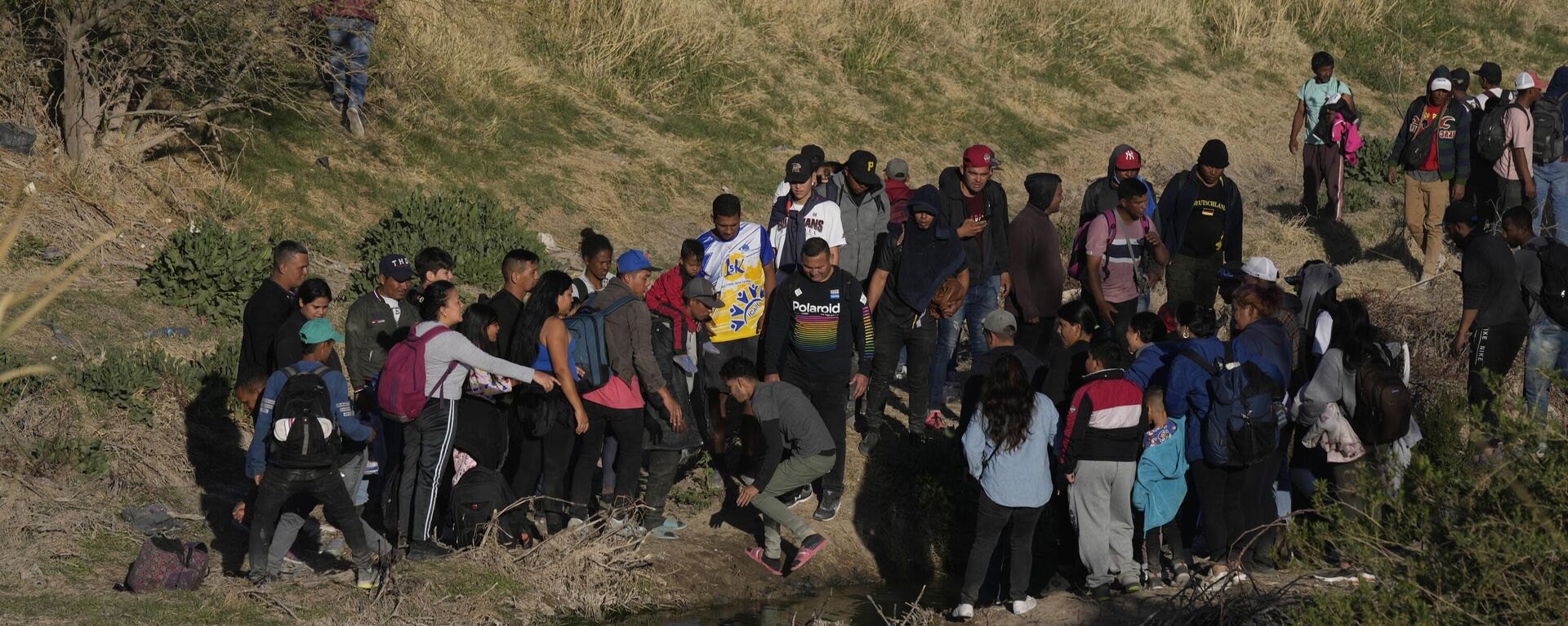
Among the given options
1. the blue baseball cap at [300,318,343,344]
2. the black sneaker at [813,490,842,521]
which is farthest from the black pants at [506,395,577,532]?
the black sneaker at [813,490,842,521]

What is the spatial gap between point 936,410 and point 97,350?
589 cm

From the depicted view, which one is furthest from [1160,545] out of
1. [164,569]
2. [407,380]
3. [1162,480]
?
[164,569]

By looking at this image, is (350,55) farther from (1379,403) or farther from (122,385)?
(1379,403)

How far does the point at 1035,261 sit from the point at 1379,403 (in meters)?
2.59

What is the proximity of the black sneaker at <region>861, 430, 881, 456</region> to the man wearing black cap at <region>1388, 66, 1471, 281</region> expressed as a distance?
625 cm

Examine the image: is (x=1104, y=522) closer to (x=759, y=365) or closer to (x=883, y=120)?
(x=759, y=365)

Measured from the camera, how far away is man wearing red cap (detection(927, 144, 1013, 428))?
32.6ft

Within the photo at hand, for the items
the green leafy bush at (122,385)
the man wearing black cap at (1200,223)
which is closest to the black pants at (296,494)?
the green leafy bush at (122,385)

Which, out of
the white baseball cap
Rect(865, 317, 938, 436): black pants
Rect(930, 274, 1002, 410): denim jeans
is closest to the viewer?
the white baseball cap

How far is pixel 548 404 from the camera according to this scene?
8555mm

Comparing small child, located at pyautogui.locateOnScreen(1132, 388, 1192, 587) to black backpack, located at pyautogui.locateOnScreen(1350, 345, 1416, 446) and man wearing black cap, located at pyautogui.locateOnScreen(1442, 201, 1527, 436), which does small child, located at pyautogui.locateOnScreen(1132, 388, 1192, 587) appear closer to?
black backpack, located at pyautogui.locateOnScreen(1350, 345, 1416, 446)

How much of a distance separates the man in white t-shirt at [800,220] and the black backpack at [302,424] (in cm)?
338

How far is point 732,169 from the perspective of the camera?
1659 centimetres

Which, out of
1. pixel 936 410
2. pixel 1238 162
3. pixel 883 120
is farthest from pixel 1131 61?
pixel 936 410
